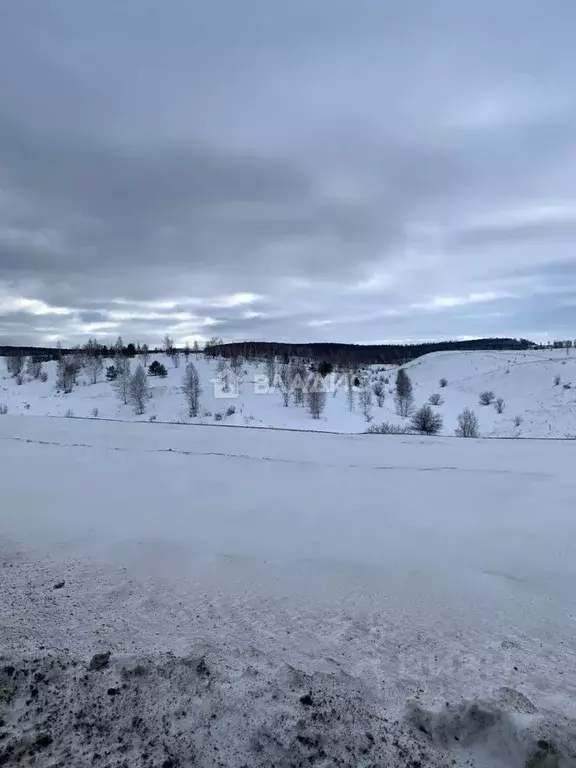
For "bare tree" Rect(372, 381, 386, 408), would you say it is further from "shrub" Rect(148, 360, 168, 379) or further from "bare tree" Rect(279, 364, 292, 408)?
"shrub" Rect(148, 360, 168, 379)

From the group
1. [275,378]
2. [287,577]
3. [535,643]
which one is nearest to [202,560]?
[287,577]

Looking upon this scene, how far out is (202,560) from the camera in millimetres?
3795

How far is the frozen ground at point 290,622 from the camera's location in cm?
196

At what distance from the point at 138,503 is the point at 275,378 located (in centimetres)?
3197

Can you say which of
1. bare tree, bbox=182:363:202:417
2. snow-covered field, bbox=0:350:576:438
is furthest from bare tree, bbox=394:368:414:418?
bare tree, bbox=182:363:202:417

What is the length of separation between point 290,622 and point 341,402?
26.8 m

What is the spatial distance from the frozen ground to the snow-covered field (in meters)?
14.8

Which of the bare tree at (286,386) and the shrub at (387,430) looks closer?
the shrub at (387,430)

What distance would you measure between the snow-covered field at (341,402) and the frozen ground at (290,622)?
14765mm

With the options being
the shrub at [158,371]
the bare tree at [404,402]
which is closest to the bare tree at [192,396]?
the shrub at [158,371]

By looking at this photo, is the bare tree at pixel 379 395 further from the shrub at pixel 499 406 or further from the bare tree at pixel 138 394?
the bare tree at pixel 138 394

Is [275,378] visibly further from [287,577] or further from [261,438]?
[287,577]

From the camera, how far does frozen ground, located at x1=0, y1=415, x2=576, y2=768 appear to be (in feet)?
6.42

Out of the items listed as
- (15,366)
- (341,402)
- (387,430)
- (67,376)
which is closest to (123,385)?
(67,376)
